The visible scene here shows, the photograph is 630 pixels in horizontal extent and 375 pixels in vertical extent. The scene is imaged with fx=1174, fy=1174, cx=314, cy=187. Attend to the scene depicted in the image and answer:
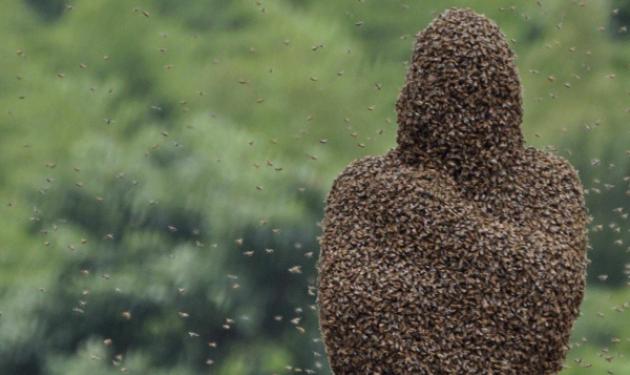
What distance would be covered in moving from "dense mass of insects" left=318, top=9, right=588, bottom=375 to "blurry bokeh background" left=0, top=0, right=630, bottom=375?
13.4 feet

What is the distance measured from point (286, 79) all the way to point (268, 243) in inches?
51.1

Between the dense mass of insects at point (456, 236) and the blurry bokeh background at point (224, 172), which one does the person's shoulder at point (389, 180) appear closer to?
the dense mass of insects at point (456, 236)

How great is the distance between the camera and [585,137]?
9203 millimetres

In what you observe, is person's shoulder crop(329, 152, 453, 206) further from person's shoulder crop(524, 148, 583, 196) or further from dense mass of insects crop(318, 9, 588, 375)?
person's shoulder crop(524, 148, 583, 196)

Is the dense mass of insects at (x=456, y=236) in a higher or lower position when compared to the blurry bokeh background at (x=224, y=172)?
lower

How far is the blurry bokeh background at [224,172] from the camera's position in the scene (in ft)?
29.9

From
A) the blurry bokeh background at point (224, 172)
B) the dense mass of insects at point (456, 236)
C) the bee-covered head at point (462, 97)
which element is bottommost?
the dense mass of insects at point (456, 236)

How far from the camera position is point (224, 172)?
362 inches

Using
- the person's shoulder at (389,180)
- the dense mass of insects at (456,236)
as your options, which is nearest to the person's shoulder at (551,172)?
the dense mass of insects at (456,236)

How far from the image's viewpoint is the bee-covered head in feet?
16.0

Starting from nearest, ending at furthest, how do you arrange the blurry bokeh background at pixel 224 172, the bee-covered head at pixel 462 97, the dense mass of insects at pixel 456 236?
the dense mass of insects at pixel 456 236
the bee-covered head at pixel 462 97
the blurry bokeh background at pixel 224 172

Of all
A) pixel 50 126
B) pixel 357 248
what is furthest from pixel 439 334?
pixel 50 126

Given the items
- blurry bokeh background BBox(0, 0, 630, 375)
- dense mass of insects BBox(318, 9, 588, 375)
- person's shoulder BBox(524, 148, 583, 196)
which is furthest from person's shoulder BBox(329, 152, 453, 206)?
blurry bokeh background BBox(0, 0, 630, 375)

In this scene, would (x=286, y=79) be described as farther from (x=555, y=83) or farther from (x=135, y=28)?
(x=555, y=83)
